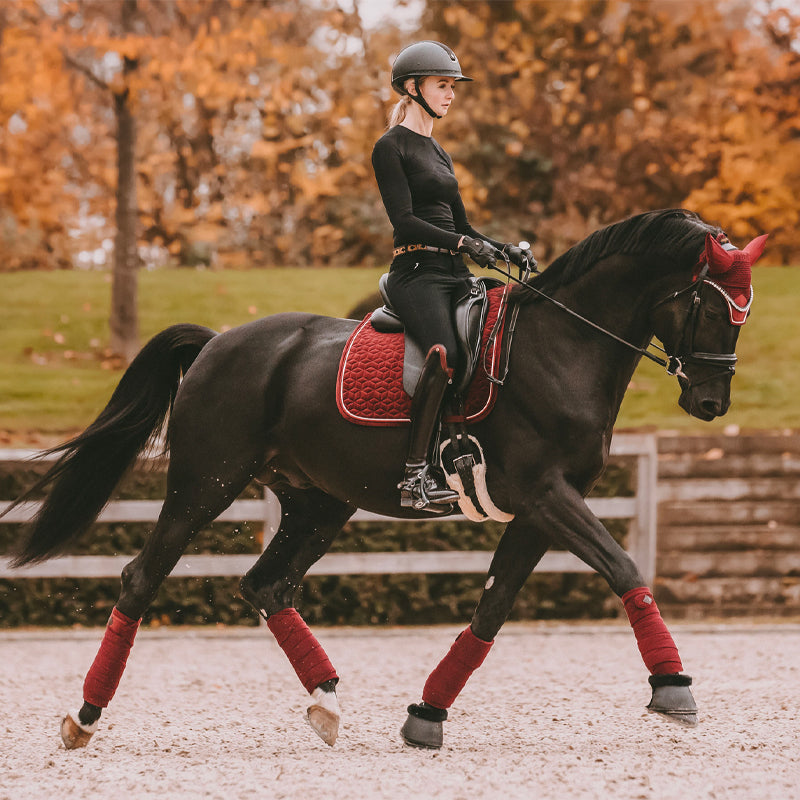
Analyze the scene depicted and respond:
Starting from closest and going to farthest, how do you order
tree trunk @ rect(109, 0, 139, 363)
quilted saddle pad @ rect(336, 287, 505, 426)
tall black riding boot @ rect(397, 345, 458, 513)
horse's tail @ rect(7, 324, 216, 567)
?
tall black riding boot @ rect(397, 345, 458, 513)
quilted saddle pad @ rect(336, 287, 505, 426)
horse's tail @ rect(7, 324, 216, 567)
tree trunk @ rect(109, 0, 139, 363)

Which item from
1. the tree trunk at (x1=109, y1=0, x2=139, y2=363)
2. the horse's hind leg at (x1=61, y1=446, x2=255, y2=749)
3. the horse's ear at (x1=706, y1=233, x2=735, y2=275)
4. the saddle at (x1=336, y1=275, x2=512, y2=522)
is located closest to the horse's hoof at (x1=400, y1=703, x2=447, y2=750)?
the saddle at (x1=336, y1=275, x2=512, y2=522)

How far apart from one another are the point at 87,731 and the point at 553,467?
2.39m

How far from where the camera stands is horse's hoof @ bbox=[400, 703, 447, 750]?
197 inches

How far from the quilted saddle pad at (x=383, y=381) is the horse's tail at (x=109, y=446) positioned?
106cm

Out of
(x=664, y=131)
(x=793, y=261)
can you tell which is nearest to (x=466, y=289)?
(x=664, y=131)

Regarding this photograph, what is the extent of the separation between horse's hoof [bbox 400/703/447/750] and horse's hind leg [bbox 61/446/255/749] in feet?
4.18

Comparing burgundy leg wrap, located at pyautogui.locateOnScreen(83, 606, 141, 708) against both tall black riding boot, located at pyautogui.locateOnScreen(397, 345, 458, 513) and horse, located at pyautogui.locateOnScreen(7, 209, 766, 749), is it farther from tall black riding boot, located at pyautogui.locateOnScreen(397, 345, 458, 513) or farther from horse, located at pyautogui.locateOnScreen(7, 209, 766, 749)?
tall black riding boot, located at pyautogui.locateOnScreen(397, 345, 458, 513)

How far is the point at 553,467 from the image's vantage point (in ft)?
15.3

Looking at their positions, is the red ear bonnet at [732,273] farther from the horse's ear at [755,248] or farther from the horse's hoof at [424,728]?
the horse's hoof at [424,728]

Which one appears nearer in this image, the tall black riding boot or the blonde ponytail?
the tall black riding boot

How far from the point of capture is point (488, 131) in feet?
55.9

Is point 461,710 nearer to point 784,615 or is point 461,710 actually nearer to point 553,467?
point 553,467

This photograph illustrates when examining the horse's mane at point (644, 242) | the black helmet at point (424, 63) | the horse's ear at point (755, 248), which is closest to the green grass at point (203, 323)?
the black helmet at point (424, 63)

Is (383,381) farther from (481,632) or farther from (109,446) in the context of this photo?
(109,446)
